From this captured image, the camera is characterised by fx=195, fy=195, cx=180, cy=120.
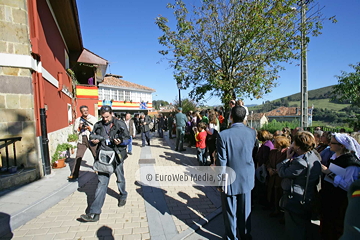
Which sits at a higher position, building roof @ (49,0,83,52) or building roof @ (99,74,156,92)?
building roof @ (99,74,156,92)

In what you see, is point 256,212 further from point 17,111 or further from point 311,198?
point 17,111

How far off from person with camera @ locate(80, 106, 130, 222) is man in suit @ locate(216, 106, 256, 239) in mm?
1879

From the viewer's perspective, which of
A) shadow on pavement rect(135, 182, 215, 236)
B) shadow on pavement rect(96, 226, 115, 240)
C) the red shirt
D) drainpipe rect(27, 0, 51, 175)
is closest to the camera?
shadow on pavement rect(96, 226, 115, 240)

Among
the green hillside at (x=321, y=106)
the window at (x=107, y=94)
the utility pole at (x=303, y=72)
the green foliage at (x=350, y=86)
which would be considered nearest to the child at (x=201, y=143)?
the utility pole at (x=303, y=72)

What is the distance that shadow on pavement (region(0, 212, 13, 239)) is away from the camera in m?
2.79

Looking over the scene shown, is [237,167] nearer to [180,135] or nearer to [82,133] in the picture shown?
[82,133]

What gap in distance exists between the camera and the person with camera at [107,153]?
3234 mm

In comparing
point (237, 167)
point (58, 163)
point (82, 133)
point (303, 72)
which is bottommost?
point (58, 163)

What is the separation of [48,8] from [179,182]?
302 inches

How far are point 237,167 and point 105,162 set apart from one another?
218 centimetres

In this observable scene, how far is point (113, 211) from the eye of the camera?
3482 millimetres

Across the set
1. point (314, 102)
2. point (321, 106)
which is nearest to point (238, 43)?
point (321, 106)

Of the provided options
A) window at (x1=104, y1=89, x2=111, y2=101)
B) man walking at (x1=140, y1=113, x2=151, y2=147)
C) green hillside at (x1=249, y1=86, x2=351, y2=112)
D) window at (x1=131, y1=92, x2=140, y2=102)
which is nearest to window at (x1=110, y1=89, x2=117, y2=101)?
window at (x1=104, y1=89, x2=111, y2=101)

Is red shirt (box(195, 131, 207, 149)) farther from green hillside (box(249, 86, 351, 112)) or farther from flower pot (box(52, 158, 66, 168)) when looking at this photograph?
green hillside (box(249, 86, 351, 112))
